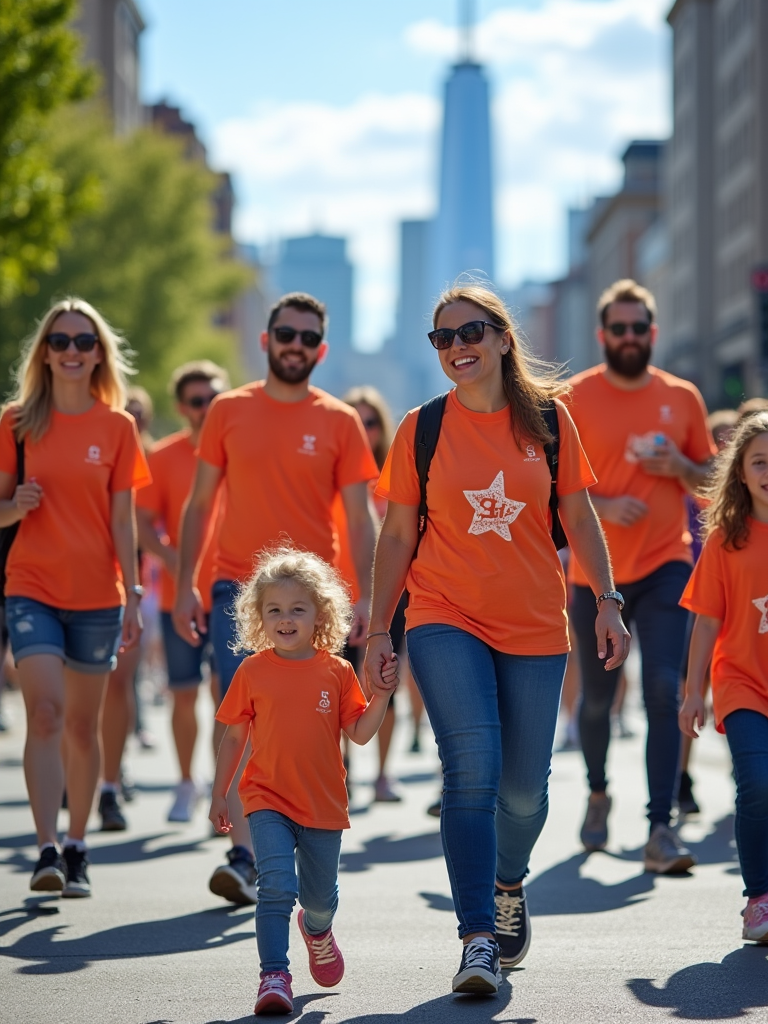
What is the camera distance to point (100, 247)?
148 feet

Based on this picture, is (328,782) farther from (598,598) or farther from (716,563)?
(716,563)

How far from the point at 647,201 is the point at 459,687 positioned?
4603 inches

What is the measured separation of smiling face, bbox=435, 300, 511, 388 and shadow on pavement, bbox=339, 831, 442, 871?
3376mm

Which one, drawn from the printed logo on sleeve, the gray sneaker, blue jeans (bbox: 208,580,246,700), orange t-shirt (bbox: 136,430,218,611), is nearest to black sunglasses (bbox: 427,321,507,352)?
the printed logo on sleeve

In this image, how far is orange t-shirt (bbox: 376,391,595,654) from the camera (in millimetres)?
5551

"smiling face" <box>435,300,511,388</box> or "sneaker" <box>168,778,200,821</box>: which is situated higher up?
"smiling face" <box>435,300,511,388</box>

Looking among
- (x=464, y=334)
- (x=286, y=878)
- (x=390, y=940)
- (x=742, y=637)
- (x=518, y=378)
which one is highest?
(x=464, y=334)

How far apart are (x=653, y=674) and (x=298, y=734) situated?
3104 millimetres

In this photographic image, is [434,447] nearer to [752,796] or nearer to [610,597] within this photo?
[610,597]

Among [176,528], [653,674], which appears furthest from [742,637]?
[176,528]

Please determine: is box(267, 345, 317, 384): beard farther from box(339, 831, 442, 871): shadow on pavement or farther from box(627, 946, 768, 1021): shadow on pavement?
box(627, 946, 768, 1021): shadow on pavement

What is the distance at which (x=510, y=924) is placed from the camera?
5742 millimetres

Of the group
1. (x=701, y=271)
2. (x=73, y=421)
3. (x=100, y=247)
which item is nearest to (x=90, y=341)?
(x=73, y=421)

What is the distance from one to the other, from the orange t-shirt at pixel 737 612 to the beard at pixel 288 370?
1970 millimetres
